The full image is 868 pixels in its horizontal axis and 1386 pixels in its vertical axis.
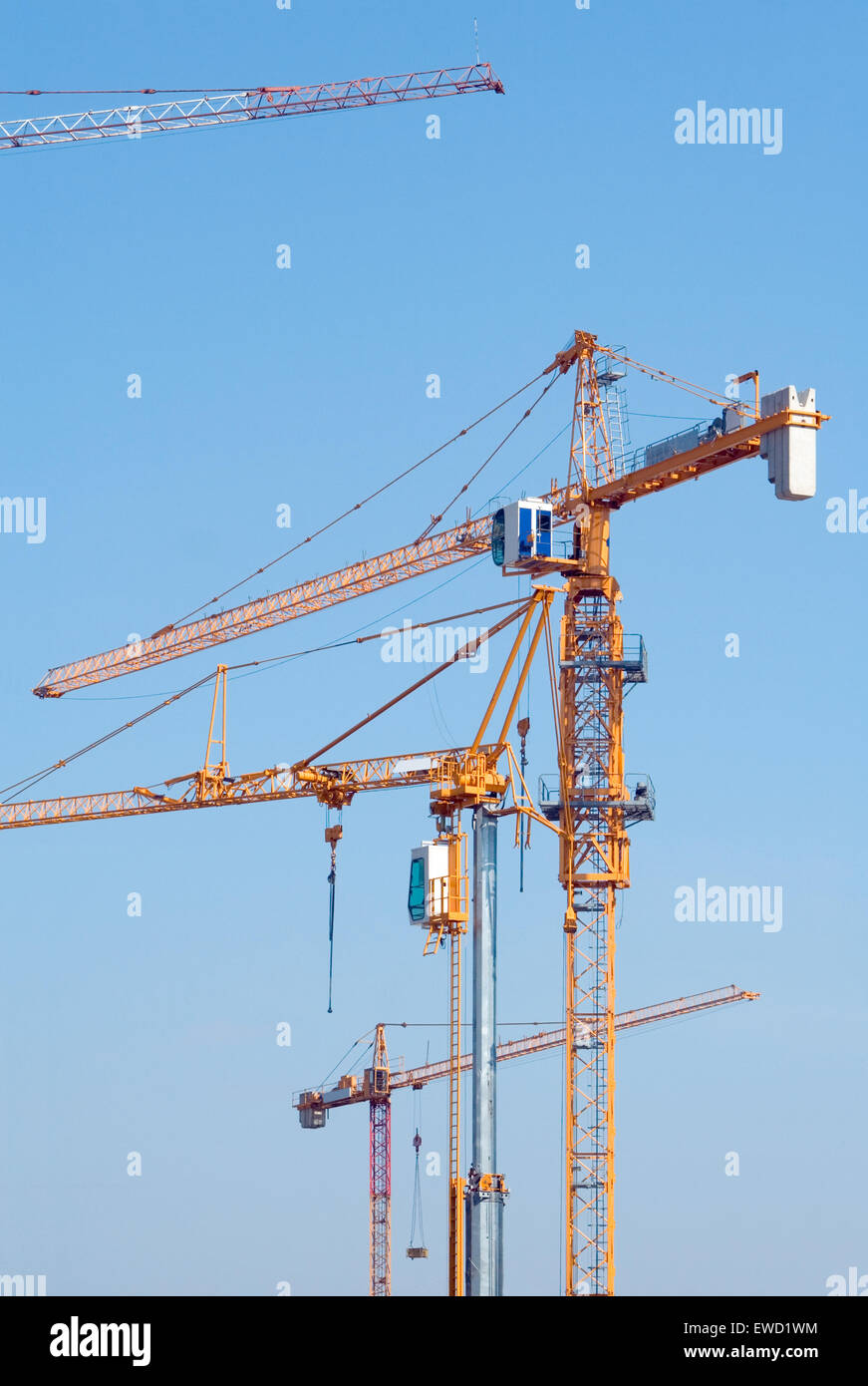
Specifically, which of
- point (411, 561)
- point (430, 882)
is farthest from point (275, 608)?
point (430, 882)

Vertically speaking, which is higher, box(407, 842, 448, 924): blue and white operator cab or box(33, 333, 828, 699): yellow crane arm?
box(33, 333, 828, 699): yellow crane arm

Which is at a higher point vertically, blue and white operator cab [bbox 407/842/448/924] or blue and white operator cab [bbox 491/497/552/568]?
blue and white operator cab [bbox 491/497/552/568]

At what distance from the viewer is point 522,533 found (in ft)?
364

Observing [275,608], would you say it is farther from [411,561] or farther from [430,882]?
[430,882]

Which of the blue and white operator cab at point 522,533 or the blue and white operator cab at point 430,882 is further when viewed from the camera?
the blue and white operator cab at point 522,533

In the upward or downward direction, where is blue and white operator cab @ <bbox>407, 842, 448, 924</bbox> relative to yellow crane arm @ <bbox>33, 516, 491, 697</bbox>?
downward

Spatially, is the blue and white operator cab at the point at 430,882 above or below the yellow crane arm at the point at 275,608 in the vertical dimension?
below

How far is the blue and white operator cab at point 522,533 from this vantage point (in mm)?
110688

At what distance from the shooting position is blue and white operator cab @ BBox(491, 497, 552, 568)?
11069 cm

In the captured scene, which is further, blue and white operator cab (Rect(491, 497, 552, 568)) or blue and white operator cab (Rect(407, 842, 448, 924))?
blue and white operator cab (Rect(491, 497, 552, 568))

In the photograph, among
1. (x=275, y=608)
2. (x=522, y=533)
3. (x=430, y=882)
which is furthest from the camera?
(x=275, y=608)
